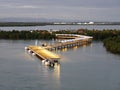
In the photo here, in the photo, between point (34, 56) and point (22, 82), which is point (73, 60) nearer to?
point (34, 56)

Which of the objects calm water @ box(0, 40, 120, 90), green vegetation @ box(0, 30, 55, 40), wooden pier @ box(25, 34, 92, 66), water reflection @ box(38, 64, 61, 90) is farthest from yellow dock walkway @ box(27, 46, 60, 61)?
green vegetation @ box(0, 30, 55, 40)

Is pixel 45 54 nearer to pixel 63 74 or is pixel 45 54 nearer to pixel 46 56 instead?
pixel 46 56

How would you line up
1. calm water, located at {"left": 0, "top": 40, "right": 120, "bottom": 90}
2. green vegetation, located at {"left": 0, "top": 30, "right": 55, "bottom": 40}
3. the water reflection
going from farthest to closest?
green vegetation, located at {"left": 0, "top": 30, "right": 55, "bottom": 40}
the water reflection
calm water, located at {"left": 0, "top": 40, "right": 120, "bottom": 90}

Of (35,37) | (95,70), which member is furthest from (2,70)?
(35,37)

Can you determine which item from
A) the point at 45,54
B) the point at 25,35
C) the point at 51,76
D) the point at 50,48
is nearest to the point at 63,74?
the point at 51,76

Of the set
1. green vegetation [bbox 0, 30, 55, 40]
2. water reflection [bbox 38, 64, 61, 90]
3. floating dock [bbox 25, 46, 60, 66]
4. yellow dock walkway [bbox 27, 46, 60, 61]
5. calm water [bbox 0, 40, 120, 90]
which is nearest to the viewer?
calm water [bbox 0, 40, 120, 90]

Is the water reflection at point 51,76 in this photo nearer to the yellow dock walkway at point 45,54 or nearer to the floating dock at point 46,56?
the floating dock at point 46,56

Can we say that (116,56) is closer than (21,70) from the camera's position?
No

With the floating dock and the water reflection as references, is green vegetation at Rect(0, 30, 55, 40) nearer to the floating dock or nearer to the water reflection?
the floating dock
